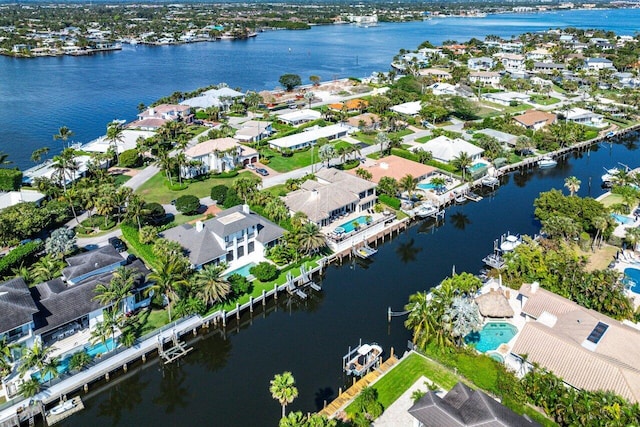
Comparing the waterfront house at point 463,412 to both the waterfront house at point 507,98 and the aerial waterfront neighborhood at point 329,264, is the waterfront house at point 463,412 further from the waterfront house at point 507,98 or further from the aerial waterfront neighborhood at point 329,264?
the waterfront house at point 507,98

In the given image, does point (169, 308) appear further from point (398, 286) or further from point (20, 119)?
→ point (20, 119)

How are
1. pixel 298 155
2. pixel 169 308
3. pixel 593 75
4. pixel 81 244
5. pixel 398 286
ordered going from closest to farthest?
pixel 169 308
pixel 398 286
pixel 81 244
pixel 298 155
pixel 593 75

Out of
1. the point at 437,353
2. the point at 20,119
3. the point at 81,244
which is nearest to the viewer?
the point at 437,353

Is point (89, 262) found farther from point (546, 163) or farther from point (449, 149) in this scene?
point (546, 163)

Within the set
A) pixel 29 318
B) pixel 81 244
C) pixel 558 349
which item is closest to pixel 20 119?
pixel 81 244

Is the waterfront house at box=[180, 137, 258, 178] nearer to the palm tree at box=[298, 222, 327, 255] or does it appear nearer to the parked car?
the parked car

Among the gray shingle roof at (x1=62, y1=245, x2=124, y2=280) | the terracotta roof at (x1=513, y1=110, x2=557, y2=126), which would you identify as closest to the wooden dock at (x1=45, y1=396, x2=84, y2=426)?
the gray shingle roof at (x1=62, y1=245, x2=124, y2=280)

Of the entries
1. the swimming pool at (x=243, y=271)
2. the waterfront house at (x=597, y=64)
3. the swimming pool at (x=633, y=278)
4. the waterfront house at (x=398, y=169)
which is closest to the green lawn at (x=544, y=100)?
the waterfront house at (x=597, y=64)
